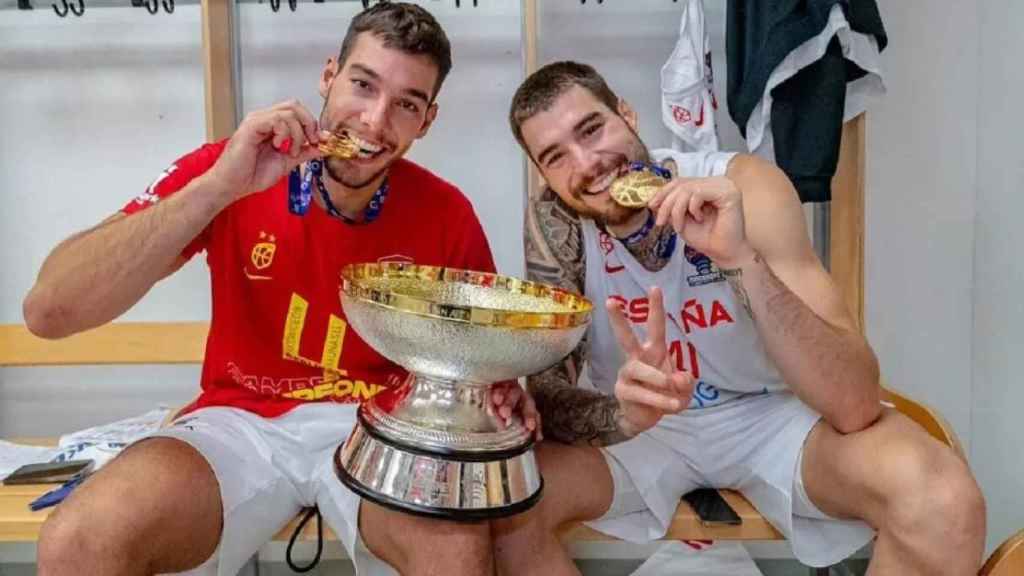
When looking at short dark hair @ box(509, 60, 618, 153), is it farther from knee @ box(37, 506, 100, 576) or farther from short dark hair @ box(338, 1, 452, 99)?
knee @ box(37, 506, 100, 576)

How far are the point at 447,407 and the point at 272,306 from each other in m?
0.45

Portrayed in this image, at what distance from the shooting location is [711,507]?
1.14 meters

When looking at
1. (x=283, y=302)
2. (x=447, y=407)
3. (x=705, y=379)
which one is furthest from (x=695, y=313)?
(x=283, y=302)

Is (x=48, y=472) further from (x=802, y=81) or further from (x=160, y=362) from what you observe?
(x=802, y=81)

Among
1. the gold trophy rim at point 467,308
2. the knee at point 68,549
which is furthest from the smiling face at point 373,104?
the knee at point 68,549

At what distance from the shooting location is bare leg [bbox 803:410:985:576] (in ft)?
2.98

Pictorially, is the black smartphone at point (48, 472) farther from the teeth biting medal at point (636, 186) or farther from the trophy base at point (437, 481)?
the teeth biting medal at point (636, 186)

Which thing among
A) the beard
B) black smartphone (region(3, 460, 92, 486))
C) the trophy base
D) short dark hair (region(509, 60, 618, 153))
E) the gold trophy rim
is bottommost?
black smartphone (region(3, 460, 92, 486))

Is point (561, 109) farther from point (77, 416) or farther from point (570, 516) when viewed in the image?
point (77, 416)

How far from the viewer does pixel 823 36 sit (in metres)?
1.38

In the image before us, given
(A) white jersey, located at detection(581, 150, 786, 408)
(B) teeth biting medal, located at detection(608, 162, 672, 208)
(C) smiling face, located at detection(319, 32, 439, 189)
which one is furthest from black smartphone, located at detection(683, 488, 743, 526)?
(C) smiling face, located at detection(319, 32, 439, 189)

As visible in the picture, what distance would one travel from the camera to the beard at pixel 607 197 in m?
1.16

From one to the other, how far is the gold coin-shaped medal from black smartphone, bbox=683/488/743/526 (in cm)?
43

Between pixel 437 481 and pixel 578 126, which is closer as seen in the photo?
pixel 437 481
